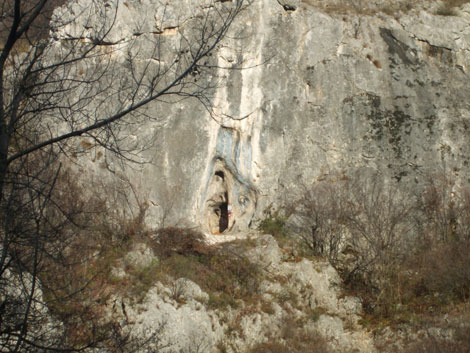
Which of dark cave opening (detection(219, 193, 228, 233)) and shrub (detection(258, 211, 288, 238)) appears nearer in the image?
shrub (detection(258, 211, 288, 238))

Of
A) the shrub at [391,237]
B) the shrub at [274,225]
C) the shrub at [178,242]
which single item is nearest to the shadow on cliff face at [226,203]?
the shrub at [274,225]

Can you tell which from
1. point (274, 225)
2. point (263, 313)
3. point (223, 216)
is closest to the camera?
point (263, 313)

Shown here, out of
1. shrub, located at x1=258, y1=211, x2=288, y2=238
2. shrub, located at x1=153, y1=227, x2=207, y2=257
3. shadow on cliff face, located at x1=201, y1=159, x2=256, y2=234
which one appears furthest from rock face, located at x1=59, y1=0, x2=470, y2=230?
shrub, located at x1=153, y1=227, x2=207, y2=257

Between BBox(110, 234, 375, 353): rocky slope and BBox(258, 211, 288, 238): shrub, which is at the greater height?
BBox(258, 211, 288, 238): shrub

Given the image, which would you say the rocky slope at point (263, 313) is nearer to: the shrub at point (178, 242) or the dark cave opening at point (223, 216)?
the shrub at point (178, 242)

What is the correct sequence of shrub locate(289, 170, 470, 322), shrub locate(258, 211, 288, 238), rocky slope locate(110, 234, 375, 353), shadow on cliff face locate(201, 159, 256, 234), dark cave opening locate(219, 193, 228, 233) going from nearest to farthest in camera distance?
rocky slope locate(110, 234, 375, 353), shrub locate(289, 170, 470, 322), shrub locate(258, 211, 288, 238), shadow on cliff face locate(201, 159, 256, 234), dark cave opening locate(219, 193, 228, 233)

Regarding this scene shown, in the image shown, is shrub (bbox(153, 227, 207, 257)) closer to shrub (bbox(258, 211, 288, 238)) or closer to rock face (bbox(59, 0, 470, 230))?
rock face (bbox(59, 0, 470, 230))

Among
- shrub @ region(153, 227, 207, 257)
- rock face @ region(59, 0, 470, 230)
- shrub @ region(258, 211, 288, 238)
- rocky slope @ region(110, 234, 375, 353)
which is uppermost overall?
rock face @ region(59, 0, 470, 230)

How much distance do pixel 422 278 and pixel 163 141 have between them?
7.26 metres

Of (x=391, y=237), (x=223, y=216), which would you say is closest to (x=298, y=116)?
(x=223, y=216)

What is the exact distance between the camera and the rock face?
45.3 feet

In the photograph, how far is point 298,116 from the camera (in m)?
14.5

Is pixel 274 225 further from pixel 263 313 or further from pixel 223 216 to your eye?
pixel 263 313

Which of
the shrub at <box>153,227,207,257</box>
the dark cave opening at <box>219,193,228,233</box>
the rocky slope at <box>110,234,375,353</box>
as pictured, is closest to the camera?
the rocky slope at <box>110,234,375,353</box>
